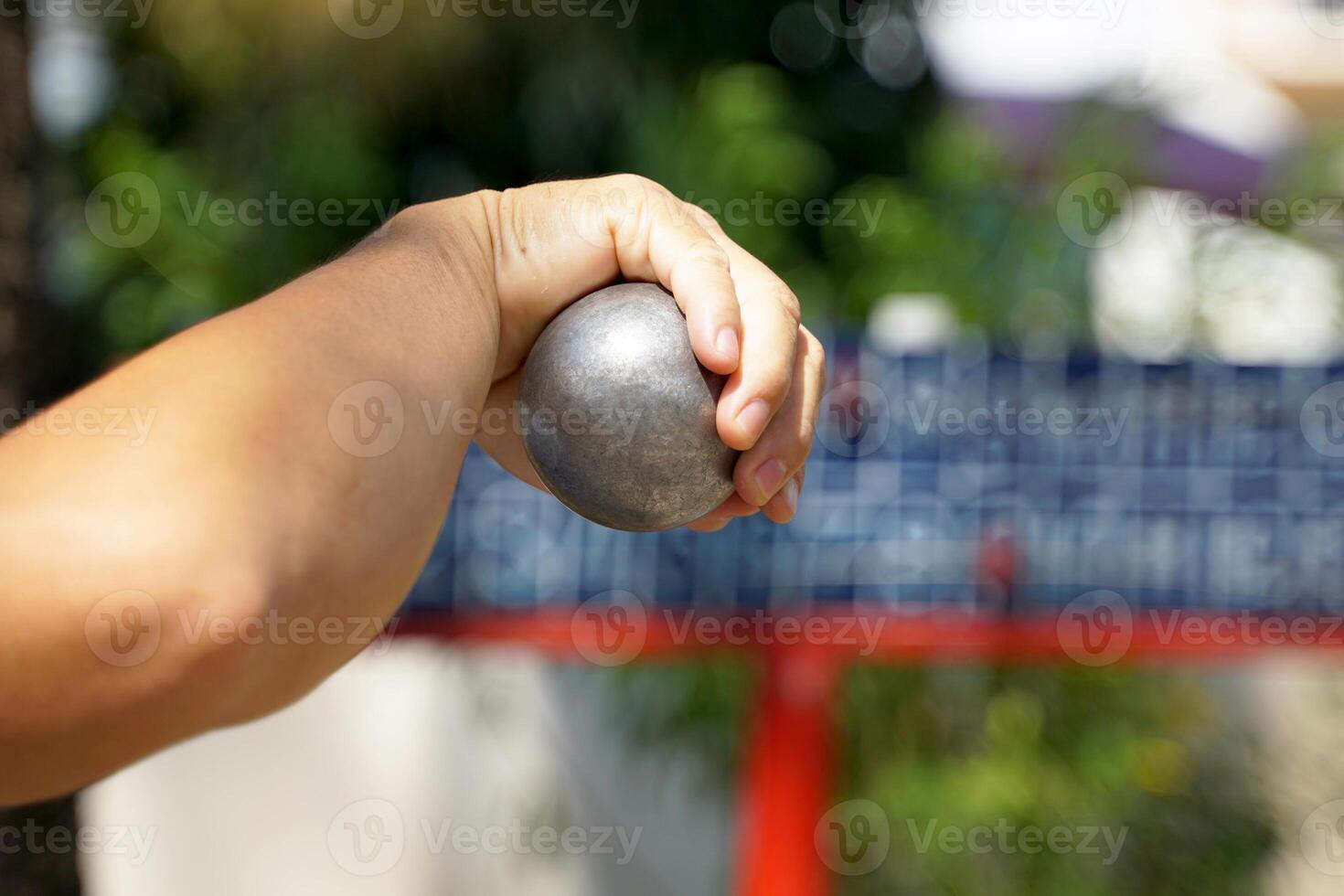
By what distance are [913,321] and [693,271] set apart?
3.50 metres

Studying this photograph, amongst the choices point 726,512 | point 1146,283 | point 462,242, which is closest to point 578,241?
point 462,242

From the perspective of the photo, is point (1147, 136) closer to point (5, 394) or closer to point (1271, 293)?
point (1271, 293)

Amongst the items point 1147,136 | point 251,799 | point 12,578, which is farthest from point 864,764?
point 12,578

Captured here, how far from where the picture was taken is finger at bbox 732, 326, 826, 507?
4.48ft

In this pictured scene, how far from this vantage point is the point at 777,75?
5453 millimetres

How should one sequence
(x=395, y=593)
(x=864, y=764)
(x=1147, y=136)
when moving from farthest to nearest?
(x=1147, y=136)
(x=864, y=764)
(x=395, y=593)

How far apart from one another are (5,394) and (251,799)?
2306 millimetres

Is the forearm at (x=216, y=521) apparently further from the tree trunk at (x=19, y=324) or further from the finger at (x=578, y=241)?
the tree trunk at (x=19, y=324)

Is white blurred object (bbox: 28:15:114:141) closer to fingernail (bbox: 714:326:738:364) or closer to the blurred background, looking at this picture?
the blurred background

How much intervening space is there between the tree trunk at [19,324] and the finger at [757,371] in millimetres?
2541

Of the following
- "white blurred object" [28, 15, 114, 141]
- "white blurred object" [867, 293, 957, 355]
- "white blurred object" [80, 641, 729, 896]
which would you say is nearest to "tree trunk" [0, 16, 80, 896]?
"white blurred object" [80, 641, 729, 896]

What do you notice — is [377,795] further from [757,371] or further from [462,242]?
[757,371]

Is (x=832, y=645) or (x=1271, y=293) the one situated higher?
(x=1271, y=293)

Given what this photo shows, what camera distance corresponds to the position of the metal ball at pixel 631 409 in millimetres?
1304
